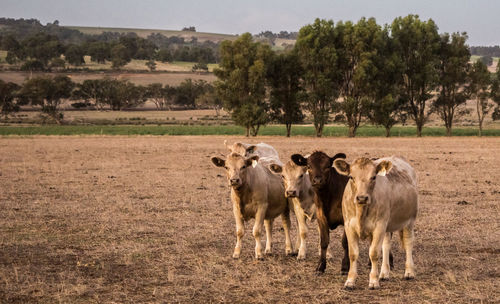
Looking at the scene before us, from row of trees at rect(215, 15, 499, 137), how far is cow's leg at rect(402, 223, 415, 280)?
57.7m

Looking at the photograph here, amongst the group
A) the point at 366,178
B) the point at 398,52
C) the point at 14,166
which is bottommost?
the point at 14,166

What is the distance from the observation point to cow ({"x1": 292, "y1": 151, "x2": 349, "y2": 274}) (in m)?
10.5

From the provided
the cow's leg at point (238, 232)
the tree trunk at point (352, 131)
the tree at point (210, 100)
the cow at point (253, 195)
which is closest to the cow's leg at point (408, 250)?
the cow at point (253, 195)

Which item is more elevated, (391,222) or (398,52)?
(398,52)

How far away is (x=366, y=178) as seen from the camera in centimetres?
941

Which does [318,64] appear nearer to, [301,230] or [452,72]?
[452,72]

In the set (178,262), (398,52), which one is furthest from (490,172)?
(398,52)

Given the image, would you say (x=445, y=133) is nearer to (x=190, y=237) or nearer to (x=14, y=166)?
(x=14, y=166)

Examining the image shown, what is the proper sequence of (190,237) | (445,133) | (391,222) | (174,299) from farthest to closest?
(445,133) < (190,237) < (391,222) < (174,299)

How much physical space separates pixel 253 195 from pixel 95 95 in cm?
12534

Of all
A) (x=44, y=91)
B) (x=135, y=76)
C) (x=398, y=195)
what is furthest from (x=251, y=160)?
(x=135, y=76)

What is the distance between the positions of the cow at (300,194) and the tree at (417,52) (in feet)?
204

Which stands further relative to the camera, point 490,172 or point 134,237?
point 490,172

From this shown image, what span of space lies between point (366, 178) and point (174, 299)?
3.31 metres
